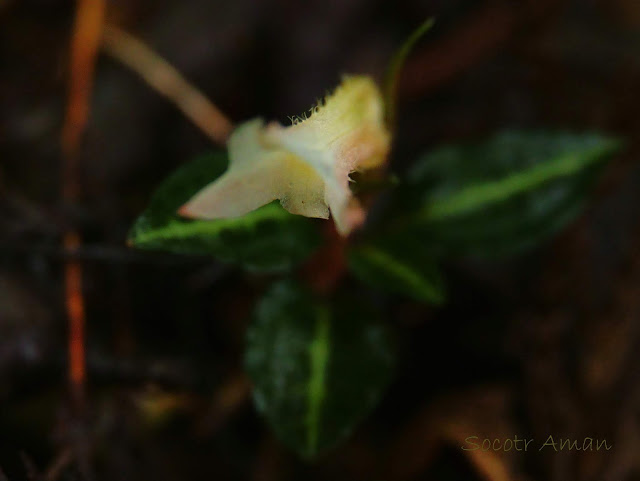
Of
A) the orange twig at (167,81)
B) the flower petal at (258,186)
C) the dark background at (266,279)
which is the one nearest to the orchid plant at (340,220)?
the flower petal at (258,186)

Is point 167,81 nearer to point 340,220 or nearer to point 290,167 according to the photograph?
point 290,167

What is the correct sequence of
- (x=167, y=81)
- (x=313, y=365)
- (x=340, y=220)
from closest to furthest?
(x=340, y=220) < (x=313, y=365) < (x=167, y=81)

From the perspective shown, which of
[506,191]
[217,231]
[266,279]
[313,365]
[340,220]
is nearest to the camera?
[340,220]

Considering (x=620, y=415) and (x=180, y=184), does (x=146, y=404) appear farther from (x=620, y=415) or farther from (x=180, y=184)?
(x=620, y=415)

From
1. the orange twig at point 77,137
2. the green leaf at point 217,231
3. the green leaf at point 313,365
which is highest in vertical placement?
the orange twig at point 77,137

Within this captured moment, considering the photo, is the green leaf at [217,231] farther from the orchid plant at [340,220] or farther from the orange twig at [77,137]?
the orange twig at [77,137]

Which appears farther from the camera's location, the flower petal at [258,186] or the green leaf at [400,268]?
the green leaf at [400,268]

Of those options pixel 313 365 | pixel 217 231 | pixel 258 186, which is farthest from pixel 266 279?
pixel 258 186
